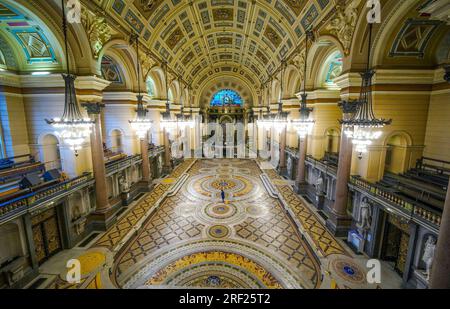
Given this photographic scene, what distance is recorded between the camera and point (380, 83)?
718 cm

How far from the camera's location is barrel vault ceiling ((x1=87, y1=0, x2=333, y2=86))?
937cm

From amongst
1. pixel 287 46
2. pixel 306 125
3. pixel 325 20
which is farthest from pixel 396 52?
pixel 287 46

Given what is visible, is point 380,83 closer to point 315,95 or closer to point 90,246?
point 315,95

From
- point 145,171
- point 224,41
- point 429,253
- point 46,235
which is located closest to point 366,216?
point 429,253

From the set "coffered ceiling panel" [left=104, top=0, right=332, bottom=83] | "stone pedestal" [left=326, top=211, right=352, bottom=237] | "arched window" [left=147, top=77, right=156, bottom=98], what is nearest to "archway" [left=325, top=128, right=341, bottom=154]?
"stone pedestal" [left=326, top=211, right=352, bottom=237]

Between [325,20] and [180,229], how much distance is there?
10.9m

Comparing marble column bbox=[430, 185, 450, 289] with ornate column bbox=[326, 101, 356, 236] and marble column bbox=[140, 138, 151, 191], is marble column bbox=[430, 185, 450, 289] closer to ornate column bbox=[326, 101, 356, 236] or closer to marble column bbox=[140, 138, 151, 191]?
ornate column bbox=[326, 101, 356, 236]

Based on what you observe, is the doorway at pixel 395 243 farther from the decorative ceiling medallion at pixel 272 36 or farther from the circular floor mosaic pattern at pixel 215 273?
the decorative ceiling medallion at pixel 272 36

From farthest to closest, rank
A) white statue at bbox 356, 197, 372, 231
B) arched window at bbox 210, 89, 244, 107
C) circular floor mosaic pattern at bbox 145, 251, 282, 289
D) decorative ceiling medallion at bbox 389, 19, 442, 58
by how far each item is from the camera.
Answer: arched window at bbox 210, 89, 244, 107 → white statue at bbox 356, 197, 372, 231 → decorative ceiling medallion at bbox 389, 19, 442, 58 → circular floor mosaic pattern at bbox 145, 251, 282, 289

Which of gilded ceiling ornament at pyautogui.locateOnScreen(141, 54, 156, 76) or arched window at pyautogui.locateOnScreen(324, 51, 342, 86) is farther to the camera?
gilded ceiling ornament at pyautogui.locateOnScreen(141, 54, 156, 76)

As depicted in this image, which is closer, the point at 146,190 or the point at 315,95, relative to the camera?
the point at 315,95

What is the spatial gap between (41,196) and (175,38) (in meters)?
12.5

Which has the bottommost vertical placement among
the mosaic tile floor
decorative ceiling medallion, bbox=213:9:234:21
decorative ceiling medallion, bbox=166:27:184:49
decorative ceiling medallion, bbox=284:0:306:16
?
the mosaic tile floor

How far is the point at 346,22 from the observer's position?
718 centimetres
